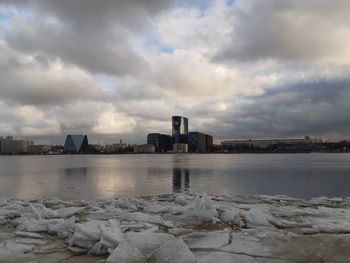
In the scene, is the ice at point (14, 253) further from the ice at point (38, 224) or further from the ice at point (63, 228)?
the ice at point (38, 224)

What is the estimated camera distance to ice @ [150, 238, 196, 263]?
649 centimetres

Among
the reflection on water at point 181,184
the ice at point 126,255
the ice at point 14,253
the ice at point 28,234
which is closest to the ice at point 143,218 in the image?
the ice at point 28,234

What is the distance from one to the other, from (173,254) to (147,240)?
106cm

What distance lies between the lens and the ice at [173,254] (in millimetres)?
6488

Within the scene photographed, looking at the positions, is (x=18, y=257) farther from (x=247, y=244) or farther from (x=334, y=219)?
(x=334, y=219)

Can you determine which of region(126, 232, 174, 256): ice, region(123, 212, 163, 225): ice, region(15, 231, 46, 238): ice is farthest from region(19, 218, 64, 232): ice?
region(126, 232, 174, 256): ice

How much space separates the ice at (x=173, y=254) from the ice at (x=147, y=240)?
305 millimetres

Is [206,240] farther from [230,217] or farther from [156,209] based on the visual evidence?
[156,209]

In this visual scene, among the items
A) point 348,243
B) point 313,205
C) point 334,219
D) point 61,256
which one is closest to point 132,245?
point 61,256

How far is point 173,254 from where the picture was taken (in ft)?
21.9

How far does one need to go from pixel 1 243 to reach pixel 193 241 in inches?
163

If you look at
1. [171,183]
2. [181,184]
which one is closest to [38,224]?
[181,184]

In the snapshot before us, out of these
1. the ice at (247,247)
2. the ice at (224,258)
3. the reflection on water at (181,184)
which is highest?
the ice at (247,247)

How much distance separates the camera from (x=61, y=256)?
23.1ft
